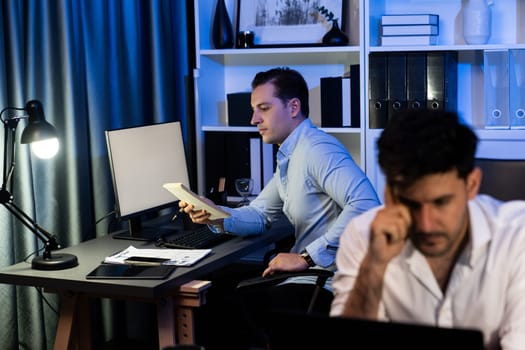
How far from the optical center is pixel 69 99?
3.46m

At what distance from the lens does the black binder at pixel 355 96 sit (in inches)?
150

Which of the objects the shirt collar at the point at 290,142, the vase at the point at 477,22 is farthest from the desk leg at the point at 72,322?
the vase at the point at 477,22

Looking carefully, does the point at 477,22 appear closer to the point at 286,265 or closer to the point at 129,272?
the point at 286,265

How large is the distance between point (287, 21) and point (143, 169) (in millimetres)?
1160

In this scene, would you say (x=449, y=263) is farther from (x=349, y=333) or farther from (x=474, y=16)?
(x=474, y=16)

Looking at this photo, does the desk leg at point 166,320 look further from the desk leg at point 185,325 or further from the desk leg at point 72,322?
the desk leg at point 72,322

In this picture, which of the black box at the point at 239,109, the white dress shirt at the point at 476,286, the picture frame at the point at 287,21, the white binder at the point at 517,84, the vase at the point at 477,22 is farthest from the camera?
the black box at the point at 239,109

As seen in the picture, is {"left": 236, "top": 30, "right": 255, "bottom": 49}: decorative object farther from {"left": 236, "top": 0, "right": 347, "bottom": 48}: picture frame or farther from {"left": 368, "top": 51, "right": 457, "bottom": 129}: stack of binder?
{"left": 368, "top": 51, "right": 457, "bottom": 129}: stack of binder

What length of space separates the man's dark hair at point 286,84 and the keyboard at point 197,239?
567 millimetres

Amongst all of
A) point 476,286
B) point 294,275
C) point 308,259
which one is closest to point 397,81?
point 308,259

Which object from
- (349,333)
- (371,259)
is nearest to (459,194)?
(371,259)

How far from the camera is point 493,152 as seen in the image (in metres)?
3.68

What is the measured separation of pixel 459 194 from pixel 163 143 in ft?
7.39

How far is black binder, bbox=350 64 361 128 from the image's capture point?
3812 millimetres
